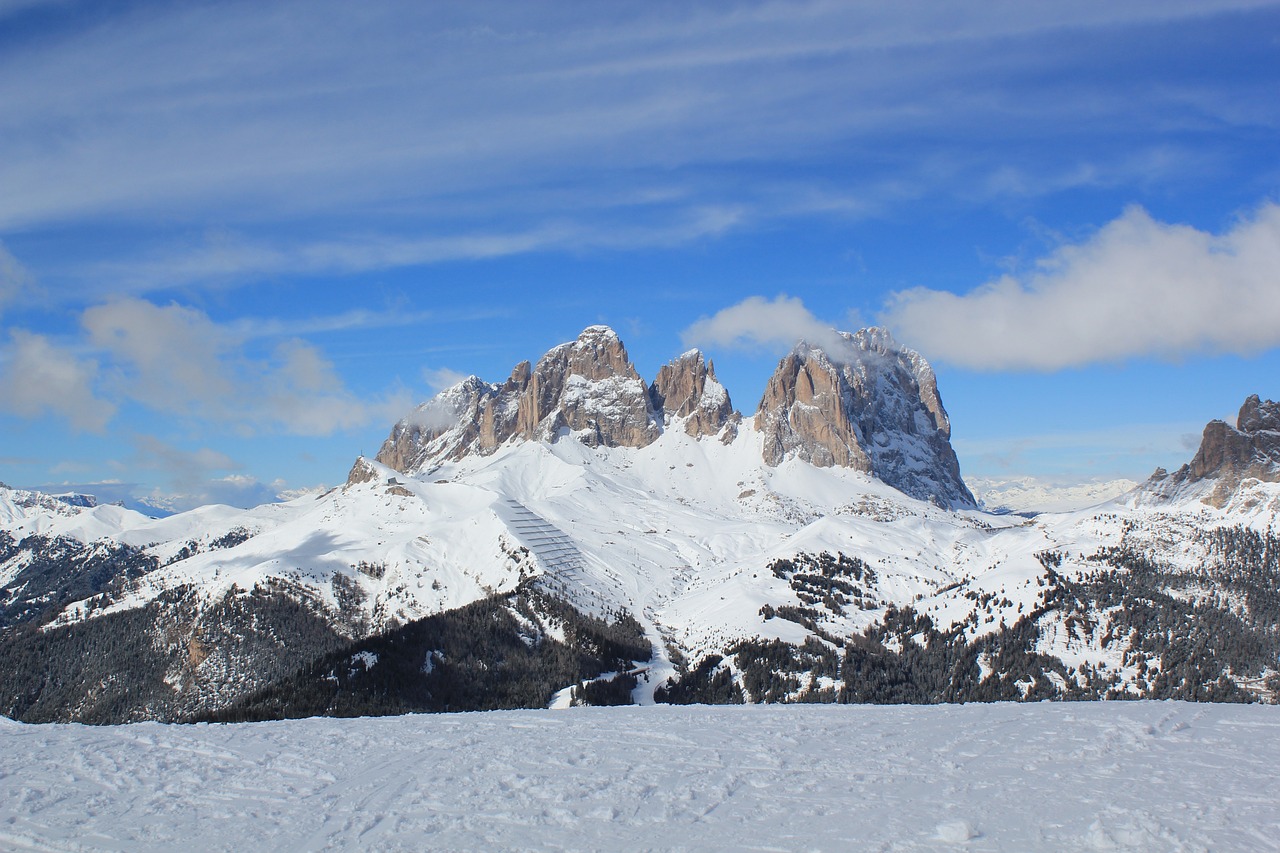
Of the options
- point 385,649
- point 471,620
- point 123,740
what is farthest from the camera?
point 471,620

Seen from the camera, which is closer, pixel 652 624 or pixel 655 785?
pixel 655 785

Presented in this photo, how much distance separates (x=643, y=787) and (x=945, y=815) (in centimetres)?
682

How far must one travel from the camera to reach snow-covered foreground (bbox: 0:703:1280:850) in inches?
622

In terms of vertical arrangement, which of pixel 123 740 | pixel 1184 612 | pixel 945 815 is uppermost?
pixel 123 740

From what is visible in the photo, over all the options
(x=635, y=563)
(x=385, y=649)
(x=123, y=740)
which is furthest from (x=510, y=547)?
(x=123, y=740)

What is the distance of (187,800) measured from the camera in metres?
17.9

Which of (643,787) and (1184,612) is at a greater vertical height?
(643,787)

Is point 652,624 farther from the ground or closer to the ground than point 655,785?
closer to the ground

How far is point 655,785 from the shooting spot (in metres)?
19.2

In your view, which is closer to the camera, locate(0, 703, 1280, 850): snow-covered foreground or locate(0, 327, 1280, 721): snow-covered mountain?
locate(0, 703, 1280, 850): snow-covered foreground

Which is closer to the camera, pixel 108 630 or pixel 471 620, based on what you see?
pixel 471 620

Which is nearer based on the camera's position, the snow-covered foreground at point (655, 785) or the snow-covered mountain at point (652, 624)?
the snow-covered foreground at point (655, 785)

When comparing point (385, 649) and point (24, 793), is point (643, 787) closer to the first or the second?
point (24, 793)

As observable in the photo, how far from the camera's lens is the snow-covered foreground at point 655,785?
51.9ft
